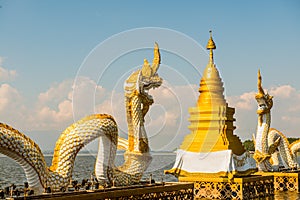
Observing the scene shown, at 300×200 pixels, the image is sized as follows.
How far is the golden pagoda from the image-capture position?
1616cm

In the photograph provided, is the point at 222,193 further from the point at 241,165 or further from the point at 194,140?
the point at 194,140

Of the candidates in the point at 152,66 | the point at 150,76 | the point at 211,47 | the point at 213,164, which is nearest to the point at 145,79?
the point at 150,76

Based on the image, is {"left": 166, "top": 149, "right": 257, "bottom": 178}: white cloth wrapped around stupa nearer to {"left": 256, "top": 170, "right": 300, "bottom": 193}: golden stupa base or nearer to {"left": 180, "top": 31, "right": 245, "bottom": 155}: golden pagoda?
{"left": 180, "top": 31, "right": 245, "bottom": 155}: golden pagoda

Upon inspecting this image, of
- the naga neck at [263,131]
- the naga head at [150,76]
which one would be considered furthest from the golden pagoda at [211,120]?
the naga head at [150,76]

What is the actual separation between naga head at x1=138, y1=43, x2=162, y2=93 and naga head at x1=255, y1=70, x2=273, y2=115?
685cm

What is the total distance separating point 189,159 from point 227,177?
Answer: 1618mm

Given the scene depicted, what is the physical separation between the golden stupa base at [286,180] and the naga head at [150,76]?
24.4 ft

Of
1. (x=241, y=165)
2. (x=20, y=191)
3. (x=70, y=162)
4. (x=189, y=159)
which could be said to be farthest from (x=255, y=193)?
(x=20, y=191)

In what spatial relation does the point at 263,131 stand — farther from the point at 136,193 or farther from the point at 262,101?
the point at 136,193

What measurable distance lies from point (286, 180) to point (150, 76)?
858 centimetres

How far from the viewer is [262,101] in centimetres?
1775

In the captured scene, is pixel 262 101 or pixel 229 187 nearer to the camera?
pixel 229 187

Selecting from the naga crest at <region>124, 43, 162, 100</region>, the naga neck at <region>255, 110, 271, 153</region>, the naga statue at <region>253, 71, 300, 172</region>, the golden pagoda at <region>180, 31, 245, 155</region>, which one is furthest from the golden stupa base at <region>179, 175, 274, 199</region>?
the naga crest at <region>124, 43, 162, 100</region>

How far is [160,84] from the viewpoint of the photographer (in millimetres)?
12102
